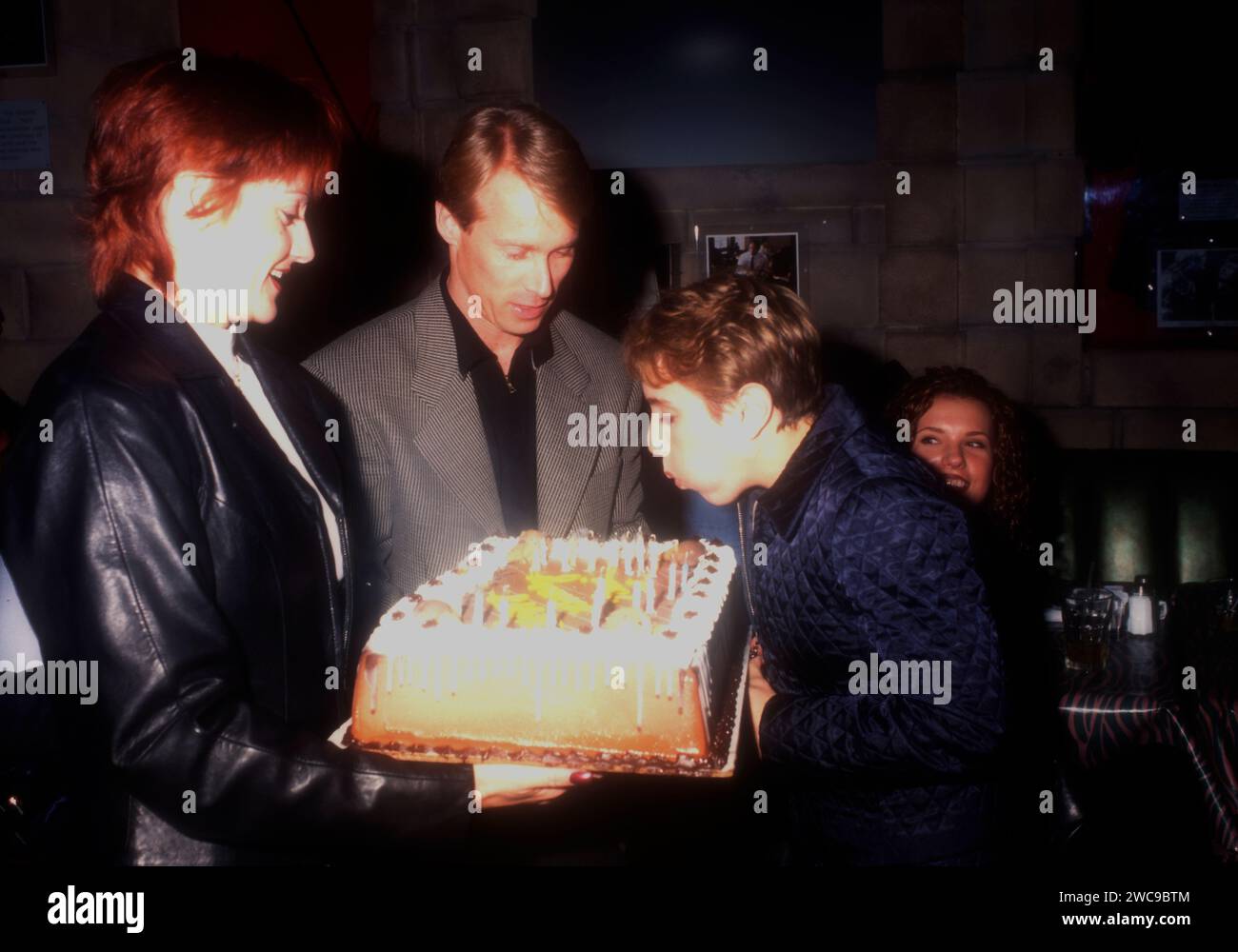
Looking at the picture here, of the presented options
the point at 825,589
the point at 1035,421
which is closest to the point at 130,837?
the point at 825,589

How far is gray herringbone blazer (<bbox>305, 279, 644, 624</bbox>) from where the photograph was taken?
2625 millimetres

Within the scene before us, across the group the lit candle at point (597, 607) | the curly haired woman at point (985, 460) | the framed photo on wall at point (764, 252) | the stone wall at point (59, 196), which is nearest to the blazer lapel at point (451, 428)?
the lit candle at point (597, 607)

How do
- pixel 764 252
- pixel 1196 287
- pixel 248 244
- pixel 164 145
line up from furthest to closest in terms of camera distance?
1. pixel 764 252
2. pixel 1196 287
3. pixel 248 244
4. pixel 164 145

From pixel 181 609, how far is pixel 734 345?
4.08ft

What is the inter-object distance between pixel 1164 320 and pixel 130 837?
18.1 feet

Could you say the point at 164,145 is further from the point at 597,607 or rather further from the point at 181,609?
the point at 597,607

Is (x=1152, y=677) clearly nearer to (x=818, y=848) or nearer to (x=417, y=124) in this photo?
(x=818, y=848)

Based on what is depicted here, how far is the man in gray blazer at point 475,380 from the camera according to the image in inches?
Answer: 102

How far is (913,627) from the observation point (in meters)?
1.75

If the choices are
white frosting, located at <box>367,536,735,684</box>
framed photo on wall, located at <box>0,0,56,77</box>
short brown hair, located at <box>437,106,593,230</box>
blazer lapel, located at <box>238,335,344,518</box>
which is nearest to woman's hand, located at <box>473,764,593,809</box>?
white frosting, located at <box>367,536,735,684</box>

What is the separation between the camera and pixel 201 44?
5.05m

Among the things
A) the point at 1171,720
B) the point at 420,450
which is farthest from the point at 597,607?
the point at 1171,720

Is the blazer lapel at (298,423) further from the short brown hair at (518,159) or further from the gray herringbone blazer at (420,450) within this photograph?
the short brown hair at (518,159)

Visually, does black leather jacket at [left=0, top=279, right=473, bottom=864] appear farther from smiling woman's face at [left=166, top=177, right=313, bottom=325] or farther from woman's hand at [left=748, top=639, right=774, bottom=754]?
woman's hand at [left=748, top=639, right=774, bottom=754]
